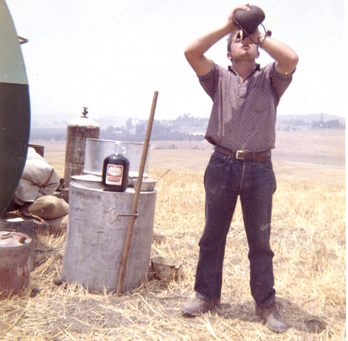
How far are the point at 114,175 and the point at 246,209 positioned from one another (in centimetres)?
114

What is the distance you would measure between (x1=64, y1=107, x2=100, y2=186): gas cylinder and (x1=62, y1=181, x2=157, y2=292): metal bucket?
2.60 metres

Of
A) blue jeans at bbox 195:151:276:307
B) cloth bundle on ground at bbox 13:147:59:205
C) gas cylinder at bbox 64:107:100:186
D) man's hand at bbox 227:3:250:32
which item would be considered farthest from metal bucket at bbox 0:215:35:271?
man's hand at bbox 227:3:250:32

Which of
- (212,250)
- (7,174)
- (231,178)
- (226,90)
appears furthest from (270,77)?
(7,174)

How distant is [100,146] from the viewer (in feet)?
11.9

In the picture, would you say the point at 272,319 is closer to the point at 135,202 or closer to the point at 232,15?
the point at 135,202

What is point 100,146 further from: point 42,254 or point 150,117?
point 42,254

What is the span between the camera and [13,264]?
321cm

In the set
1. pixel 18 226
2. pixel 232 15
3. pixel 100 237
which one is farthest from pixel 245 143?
pixel 18 226

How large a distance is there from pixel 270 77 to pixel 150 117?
1.05 meters

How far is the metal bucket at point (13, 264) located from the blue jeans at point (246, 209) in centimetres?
146

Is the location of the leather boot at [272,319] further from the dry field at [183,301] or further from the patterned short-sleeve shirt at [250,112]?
the patterned short-sleeve shirt at [250,112]

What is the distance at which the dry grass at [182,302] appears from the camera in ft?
9.17

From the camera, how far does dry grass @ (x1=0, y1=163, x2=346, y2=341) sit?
279 cm

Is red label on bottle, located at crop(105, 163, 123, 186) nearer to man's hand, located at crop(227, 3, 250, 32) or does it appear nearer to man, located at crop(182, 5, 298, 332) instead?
man, located at crop(182, 5, 298, 332)
